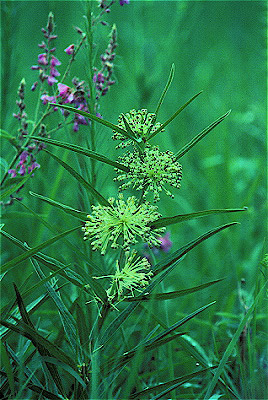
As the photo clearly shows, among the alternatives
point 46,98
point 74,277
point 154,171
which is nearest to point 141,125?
point 154,171

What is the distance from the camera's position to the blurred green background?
1.38 meters

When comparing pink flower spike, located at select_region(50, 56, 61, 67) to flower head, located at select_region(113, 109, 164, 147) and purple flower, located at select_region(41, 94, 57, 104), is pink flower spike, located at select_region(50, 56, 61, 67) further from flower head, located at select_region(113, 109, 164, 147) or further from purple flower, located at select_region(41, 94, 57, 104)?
flower head, located at select_region(113, 109, 164, 147)

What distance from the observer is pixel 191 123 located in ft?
9.20

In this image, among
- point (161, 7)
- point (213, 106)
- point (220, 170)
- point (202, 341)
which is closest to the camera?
point (202, 341)

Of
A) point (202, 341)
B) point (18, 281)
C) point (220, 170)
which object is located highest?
point (220, 170)

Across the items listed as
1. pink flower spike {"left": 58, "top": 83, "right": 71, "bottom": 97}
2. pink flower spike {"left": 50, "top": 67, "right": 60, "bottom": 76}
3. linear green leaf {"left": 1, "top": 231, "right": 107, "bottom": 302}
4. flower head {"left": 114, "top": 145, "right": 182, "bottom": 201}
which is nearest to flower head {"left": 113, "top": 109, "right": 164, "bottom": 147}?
flower head {"left": 114, "top": 145, "right": 182, "bottom": 201}

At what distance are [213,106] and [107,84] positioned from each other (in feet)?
6.03

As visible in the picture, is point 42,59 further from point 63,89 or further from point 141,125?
point 141,125

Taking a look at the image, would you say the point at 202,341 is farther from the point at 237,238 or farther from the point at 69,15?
the point at 69,15

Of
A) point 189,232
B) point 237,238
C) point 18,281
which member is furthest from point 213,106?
point 18,281

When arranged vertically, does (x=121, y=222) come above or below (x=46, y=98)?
below

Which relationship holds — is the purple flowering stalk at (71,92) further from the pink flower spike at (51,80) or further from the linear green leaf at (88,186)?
the linear green leaf at (88,186)

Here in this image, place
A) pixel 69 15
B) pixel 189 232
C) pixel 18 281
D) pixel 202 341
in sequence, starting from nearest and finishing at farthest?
pixel 202 341, pixel 18 281, pixel 189 232, pixel 69 15

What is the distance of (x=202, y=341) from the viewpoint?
117 centimetres
